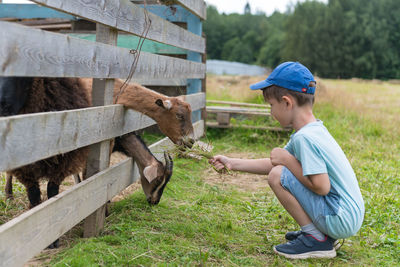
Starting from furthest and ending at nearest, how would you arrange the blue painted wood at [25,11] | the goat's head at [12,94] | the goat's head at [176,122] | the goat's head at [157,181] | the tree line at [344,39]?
1. the tree line at [344,39]
2. the blue painted wood at [25,11]
3. the goat's head at [176,122]
4. the goat's head at [157,181]
5. the goat's head at [12,94]

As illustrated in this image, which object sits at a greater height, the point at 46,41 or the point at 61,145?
the point at 46,41

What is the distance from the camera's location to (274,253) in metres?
3.43

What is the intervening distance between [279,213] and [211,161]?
3.93 ft

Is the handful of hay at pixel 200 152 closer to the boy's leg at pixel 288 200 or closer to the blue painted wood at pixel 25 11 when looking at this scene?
the boy's leg at pixel 288 200

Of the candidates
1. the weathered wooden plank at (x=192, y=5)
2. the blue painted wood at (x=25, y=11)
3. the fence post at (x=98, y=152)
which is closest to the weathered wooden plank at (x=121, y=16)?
the fence post at (x=98, y=152)

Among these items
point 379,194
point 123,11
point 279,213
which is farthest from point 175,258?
point 379,194

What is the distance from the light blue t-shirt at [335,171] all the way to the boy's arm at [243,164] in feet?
1.74

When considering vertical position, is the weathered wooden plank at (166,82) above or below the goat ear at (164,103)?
above

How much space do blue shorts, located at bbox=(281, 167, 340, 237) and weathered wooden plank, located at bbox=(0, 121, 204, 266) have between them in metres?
1.55

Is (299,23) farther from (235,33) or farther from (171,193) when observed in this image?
(171,193)

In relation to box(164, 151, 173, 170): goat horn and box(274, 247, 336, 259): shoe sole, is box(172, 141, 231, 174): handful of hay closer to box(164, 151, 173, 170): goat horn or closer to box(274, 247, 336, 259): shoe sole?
box(164, 151, 173, 170): goat horn

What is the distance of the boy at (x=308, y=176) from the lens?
3027 millimetres

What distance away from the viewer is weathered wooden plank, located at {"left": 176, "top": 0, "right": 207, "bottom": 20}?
19.4 feet

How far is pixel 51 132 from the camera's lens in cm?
258
